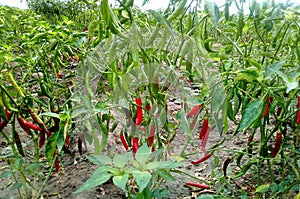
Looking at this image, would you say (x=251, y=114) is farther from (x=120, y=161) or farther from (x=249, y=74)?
(x=120, y=161)

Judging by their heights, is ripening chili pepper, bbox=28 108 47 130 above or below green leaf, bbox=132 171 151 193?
above

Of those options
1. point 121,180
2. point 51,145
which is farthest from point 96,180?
point 51,145

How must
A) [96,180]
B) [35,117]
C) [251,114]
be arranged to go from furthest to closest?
[35,117] < [251,114] < [96,180]

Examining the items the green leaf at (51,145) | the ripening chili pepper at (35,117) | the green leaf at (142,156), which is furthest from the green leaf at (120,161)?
the ripening chili pepper at (35,117)

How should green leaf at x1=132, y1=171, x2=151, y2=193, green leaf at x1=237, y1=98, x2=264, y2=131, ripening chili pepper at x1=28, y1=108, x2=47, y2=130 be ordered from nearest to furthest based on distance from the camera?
green leaf at x1=132, y1=171, x2=151, y2=193
green leaf at x1=237, y1=98, x2=264, y2=131
ripening chili pepper at x1=28, y1=108, x2=47, y2=130

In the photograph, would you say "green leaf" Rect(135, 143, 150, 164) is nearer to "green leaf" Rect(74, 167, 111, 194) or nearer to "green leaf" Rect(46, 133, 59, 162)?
"green leaf" Rect(74, 167, 111, 194)

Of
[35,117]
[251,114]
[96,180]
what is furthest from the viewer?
[35,117]

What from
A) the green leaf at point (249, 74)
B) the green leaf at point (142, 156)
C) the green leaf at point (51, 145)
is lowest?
the green leaf at point (51, 145)

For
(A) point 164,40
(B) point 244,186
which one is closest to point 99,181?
(A) point 164,40

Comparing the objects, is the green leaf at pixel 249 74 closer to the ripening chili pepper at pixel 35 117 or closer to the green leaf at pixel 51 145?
the green leaf at pixel 51 145

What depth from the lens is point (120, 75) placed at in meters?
1.00

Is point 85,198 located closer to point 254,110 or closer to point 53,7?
point 254,110

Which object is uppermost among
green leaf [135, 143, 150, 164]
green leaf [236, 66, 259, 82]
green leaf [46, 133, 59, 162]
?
green leaf [236, 66, 259, 82]

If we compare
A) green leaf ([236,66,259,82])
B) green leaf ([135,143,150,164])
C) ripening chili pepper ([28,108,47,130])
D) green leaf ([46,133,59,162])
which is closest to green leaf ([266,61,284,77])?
green leaf ([236,66,259,82])
